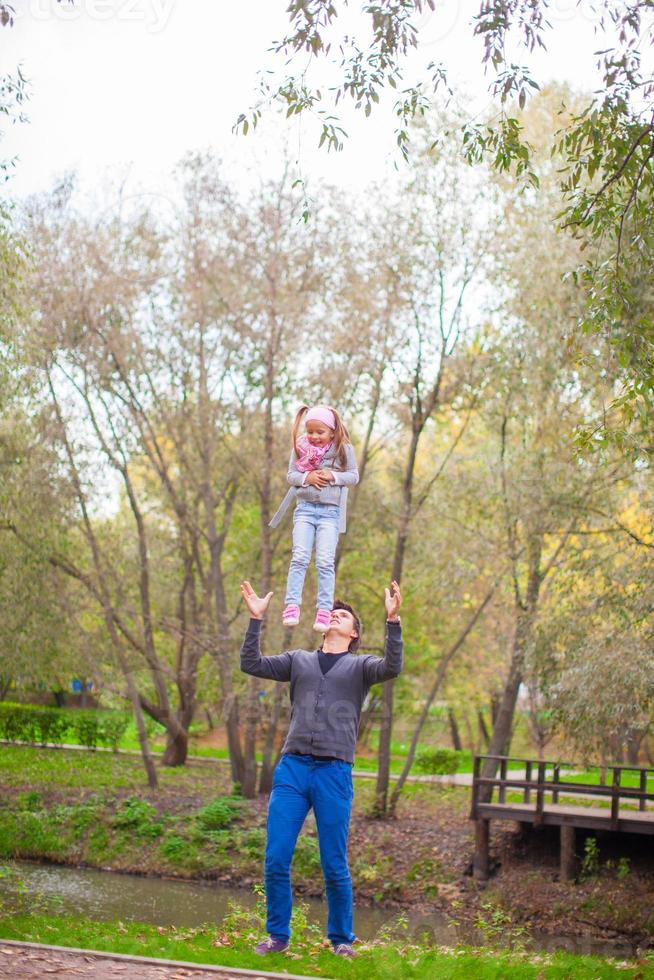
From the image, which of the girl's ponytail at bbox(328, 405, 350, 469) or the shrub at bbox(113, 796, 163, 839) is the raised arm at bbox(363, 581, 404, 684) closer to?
the girl's ponytail at bbox(328, 405, 350, 469)

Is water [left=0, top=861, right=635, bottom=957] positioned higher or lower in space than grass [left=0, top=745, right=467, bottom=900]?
lower

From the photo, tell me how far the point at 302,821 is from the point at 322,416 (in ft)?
8.22

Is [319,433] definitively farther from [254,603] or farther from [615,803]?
[615,803]

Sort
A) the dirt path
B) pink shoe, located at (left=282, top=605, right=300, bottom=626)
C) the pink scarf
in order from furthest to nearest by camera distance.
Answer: the pink scarf, pink shoe, located at (left=282, top=605, right=300, bottom=626), the dirt path

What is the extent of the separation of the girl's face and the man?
110 centimetres

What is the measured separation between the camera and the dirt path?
6012 mm

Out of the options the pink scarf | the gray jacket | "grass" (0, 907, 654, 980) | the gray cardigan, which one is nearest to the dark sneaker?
"grass" (0, 907, 654, 980)

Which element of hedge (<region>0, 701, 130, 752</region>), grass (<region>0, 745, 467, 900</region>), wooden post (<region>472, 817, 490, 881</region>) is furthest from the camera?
hedge (<region>0, 701, 130, 752</region>)

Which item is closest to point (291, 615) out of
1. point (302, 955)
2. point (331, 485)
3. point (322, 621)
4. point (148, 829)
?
point (322, 621)

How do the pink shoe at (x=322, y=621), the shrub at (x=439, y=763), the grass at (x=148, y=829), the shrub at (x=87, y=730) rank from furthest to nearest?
the shrub at (x=87, y=730) < the shrub at (x=439, y=763) < the grass at (x=148, y=829) < the pink shoe at (x=322, y=621)

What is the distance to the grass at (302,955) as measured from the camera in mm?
6781

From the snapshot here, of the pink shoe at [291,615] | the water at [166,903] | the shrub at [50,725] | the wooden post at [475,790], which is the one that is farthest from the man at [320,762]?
the shrub at [50,725]

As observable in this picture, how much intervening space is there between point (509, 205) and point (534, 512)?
6044 mm

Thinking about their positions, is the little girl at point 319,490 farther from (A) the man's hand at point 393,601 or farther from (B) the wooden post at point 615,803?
(B) the wooden post at point 615,803
